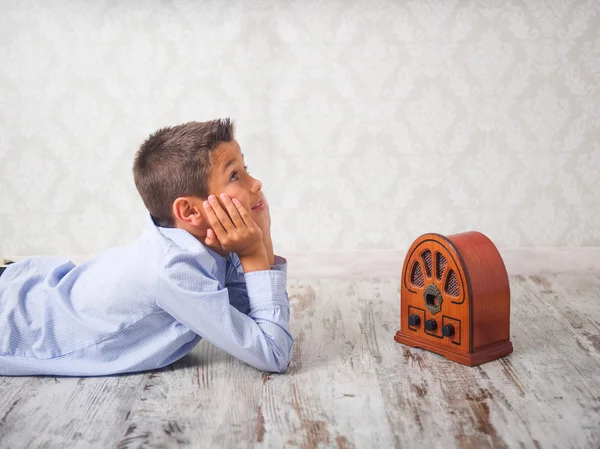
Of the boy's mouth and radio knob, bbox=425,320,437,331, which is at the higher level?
the boy's mouth

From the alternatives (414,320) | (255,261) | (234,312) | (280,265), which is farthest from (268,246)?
(414,320)

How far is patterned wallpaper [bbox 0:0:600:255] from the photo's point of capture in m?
2.73

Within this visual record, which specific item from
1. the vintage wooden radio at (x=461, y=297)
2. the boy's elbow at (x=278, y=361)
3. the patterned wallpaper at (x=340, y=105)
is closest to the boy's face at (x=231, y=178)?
the boy's elbow at (x=278, y=361)

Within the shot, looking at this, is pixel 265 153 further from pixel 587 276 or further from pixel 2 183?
pixel 587 276

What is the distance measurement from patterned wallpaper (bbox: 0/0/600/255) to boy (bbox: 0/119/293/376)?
3.57 ft

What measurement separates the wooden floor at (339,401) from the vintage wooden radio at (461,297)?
4 cm

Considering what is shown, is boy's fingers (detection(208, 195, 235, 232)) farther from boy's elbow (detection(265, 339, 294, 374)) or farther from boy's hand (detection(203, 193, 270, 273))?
boy's elbow (detection(265, 339, 294, 374))

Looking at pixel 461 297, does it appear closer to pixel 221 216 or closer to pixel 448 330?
pixel 448 330

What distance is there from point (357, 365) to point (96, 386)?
23.4 inches

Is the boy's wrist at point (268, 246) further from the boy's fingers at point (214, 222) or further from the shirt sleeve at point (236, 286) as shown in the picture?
the boy's fingers at point (214, 222)

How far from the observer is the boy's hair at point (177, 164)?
1.67 m

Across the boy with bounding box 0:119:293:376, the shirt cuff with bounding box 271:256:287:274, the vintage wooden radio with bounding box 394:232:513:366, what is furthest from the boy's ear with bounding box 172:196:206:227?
the vintage wooden radio with bounding box 394:232:513:366

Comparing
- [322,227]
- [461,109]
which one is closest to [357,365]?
[322,227]

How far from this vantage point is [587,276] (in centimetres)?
273
